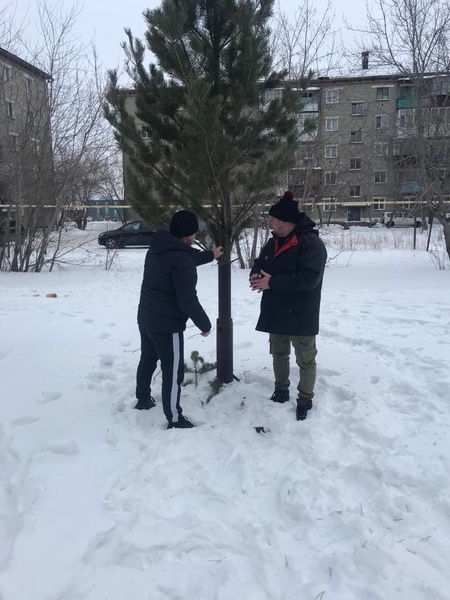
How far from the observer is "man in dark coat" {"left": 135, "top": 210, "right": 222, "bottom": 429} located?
343cm

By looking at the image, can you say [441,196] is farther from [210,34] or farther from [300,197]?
[210,34]

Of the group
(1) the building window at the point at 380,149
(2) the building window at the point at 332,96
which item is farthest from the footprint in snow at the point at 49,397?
(1) the building window at the point at 380,149

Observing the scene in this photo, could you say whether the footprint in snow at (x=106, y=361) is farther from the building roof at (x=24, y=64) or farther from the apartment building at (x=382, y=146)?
the building roof at (x=24, y=64)

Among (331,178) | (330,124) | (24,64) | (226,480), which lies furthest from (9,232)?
(330,124)

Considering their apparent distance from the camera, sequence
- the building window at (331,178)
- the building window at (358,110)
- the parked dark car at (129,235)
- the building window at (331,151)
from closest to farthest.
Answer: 1. the building window at (331,178)
2. the building window at (331,151)
3. the building window at (358,110)
4. the parked dark car at (129,235)

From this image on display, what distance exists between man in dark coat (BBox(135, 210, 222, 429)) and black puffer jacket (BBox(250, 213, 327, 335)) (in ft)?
1.85

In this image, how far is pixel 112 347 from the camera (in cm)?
547

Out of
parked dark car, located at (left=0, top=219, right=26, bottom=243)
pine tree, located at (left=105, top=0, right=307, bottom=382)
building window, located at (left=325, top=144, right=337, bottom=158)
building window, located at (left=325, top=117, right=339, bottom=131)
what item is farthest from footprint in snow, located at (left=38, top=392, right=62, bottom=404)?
building window, located at (left=325, top=117, right=339, bottom=131)

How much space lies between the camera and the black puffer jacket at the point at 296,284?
11.6ft

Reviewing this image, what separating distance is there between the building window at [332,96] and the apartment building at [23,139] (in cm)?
756

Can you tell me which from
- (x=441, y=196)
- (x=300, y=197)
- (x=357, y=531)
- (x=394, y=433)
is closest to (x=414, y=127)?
(x=441, y=196)

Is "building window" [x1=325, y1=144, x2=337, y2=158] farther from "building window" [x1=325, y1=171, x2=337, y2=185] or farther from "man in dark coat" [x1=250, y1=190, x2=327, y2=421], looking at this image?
"man in dark coat" [x1=250, y1=190, x2=327, y2=421]

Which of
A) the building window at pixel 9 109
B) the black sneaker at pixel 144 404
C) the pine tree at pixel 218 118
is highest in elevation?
the building window at pixel 9 109

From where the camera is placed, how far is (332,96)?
1391 cm
